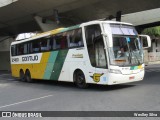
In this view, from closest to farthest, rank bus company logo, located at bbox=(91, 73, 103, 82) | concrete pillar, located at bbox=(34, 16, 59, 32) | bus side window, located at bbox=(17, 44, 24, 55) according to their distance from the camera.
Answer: bus company logo, located at bbox=(91, 73, 103, 82), bus side window, located at bbox=(17, 44, 24, 55), concrete pillar, located at bbox=(34, 16, 59, 32)

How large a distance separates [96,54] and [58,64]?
12.4 ft

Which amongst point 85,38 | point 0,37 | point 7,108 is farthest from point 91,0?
point 0,37

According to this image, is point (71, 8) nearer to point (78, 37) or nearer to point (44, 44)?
point (44, 44)

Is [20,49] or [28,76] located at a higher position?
[20,49]

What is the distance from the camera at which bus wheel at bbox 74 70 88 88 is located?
15.0 metres

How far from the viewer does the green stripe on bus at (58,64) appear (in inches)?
653

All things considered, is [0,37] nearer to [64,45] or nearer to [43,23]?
[43,23]

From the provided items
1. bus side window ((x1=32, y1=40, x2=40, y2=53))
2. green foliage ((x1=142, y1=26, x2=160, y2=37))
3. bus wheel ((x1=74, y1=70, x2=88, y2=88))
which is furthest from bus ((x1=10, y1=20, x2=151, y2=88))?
green foliage ((x1=142, y1=26, x2=160, y2=37))

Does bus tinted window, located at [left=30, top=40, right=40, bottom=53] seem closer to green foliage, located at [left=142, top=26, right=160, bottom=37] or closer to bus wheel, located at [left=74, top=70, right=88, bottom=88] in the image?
bus wheel, located at [left=74, top=70, right=88, bottom=88]

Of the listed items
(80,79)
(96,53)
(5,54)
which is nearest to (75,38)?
(96,53)

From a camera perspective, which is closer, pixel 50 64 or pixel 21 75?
pixel 50 64

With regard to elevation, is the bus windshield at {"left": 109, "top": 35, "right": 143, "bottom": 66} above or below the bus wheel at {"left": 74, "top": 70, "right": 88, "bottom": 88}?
above

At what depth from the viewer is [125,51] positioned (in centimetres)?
1368

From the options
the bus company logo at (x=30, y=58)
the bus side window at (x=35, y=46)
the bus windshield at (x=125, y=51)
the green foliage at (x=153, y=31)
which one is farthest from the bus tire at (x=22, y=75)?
the green foliage at (x=153, y=31)
